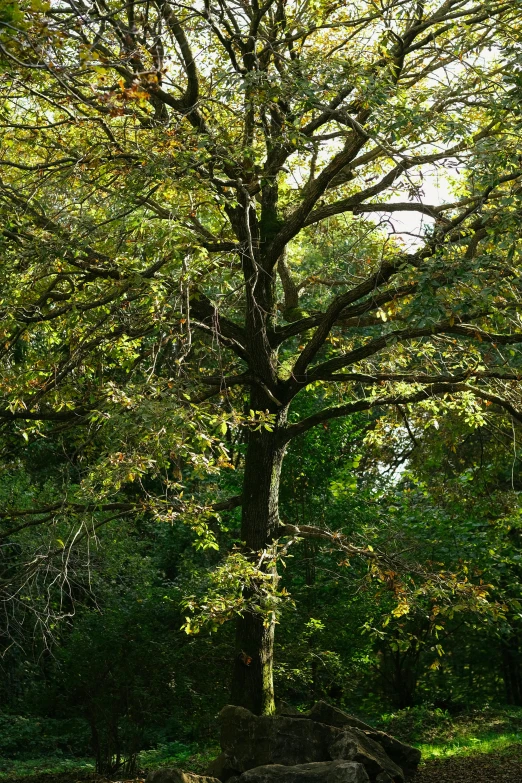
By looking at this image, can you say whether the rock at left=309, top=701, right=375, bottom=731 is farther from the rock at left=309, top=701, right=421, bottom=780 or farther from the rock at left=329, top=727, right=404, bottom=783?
the rock at left=329, top=727, right=404, bottom=783

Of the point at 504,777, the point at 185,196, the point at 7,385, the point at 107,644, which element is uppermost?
the point at 185,196

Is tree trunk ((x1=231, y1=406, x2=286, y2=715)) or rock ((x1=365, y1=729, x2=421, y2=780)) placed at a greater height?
tree trunk ((x1=231, y1=406, x2=286, y2=715))

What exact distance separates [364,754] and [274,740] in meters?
0.79

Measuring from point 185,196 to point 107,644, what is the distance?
5.37 meters

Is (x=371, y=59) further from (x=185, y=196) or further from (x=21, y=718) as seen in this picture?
(x=21, y=718)

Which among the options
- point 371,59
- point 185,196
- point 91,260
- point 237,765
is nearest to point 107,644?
point 237,765

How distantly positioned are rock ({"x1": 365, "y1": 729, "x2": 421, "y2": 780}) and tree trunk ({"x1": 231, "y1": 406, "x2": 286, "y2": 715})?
116cm

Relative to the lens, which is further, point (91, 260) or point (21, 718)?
point (21, 718)

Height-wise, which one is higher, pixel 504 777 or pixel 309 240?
pixel 309 240

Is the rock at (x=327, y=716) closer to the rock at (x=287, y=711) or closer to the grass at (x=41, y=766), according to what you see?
the rock at (x=287, y=711)

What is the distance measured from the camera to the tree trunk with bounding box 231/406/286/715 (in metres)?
9.06

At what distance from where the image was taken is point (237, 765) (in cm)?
780

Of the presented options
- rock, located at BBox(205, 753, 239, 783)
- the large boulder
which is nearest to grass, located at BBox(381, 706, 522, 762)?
the large boulder

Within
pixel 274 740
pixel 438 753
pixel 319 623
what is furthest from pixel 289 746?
pixel 438 753
